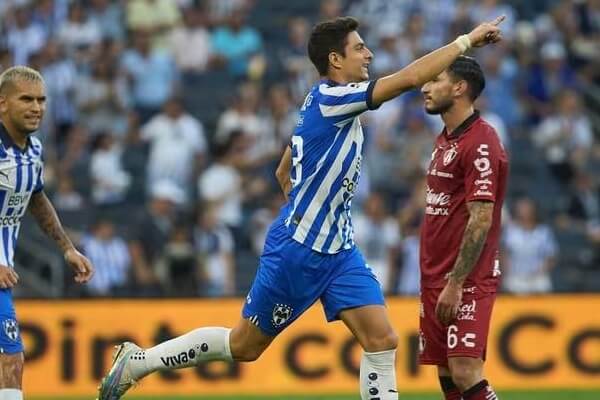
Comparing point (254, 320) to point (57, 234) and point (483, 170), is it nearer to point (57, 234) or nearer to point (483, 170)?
point (57, 234)

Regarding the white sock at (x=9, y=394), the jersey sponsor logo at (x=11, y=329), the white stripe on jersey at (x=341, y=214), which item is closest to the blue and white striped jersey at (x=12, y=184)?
the jersey sponsor logo at (x=11, y=329)

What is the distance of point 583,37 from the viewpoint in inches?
840

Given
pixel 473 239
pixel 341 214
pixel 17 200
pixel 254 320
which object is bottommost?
pixel 254 320

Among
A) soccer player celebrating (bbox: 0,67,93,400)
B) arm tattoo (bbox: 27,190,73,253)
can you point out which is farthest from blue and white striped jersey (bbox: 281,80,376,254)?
soccer player celebrating (bbox: 0,67,93,400)

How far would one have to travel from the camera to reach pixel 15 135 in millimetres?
9148

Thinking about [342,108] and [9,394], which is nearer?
[9,394]

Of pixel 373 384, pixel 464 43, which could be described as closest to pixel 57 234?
pixel 373 384

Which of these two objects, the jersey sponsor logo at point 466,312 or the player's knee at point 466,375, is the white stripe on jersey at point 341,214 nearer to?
the jersey sponsor logo at point 466,312

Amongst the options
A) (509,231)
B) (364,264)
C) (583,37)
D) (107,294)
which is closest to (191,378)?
(107,294)

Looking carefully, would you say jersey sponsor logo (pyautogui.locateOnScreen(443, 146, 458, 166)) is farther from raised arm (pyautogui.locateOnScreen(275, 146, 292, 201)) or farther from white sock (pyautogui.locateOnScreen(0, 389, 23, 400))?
white sock (pyautogui.locateOnScreen(0, 389, 23, 400))

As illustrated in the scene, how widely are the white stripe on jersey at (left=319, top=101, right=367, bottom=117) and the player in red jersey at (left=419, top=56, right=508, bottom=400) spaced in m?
0.71

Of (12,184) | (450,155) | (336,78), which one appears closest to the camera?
(12,184)

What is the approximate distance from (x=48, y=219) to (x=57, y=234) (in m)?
0.12

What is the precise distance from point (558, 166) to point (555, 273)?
186 centimetres
